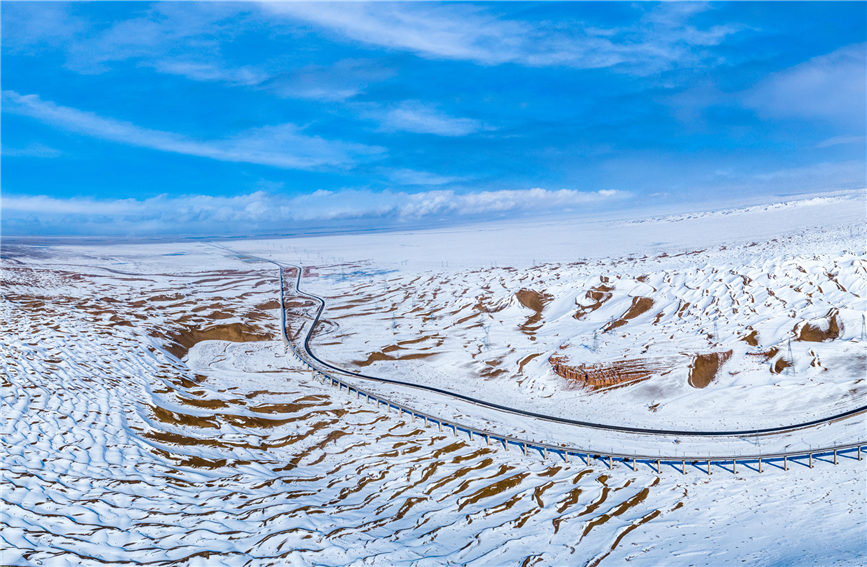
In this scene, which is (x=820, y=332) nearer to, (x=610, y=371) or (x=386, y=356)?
(x=610, y=371)

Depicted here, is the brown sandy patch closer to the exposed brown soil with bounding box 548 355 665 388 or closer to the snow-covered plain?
the snow-covered plain

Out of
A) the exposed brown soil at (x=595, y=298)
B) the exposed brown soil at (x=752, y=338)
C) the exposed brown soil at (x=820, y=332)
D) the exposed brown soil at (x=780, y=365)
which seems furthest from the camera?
the exposed brown soil at (x=595, y=298)

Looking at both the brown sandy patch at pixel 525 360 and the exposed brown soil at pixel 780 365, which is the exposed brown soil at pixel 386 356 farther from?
the exposed brown soil at pixel 780 365

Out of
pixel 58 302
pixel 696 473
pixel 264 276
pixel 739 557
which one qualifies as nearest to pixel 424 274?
pixel 264 276

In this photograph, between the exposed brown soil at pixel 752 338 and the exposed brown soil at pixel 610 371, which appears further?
the exposed brown soil at pixel 752 338

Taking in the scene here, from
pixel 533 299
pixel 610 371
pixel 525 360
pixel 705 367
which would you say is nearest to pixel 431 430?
pixel 525 360

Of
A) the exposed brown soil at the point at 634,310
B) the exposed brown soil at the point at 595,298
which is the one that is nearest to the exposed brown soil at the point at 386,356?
the exposed brown soil at the point at 634,310

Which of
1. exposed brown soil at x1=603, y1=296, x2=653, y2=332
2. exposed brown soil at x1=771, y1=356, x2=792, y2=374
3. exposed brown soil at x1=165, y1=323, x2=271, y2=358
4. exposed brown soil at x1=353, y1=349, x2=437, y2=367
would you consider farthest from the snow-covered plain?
exposed brown soil at x1=603, y1=296, x2=653, y2=332

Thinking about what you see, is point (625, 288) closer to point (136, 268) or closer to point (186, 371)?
point (186, 371)
